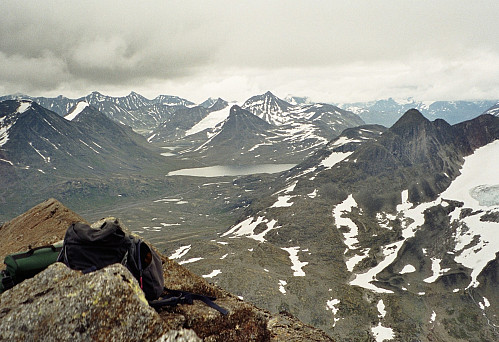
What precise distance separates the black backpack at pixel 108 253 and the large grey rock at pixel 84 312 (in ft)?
3.42

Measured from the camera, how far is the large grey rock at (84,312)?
590 centimetres

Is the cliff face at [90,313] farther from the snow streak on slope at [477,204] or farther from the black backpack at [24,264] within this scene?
the snow streak on slope at [477,204]

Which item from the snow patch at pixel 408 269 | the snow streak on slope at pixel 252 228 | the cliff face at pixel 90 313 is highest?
the cliff face at pixel 90 313

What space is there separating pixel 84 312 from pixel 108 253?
7.07 feet

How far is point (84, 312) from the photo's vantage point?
618 centimetres

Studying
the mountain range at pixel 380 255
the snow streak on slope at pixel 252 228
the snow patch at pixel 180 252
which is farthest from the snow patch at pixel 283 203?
the snow patch at pixel 180 252

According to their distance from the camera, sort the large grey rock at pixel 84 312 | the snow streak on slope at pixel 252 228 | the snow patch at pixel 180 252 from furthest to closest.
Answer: the snow streak on slope at pixel 252 228, the snow patch at pixel 180 252, the large grey rock at pixel 84 312

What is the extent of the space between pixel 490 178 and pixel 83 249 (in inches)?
8533

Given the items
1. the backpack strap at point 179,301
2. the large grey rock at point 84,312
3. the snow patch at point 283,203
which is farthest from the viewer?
the snow patch at point 283,203

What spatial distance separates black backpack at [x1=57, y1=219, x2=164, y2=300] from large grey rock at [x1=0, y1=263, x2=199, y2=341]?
3.42ft

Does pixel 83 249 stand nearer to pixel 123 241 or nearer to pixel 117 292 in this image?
pixel 123 241

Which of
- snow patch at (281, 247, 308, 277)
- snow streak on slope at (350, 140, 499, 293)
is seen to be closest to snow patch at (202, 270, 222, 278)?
snow patch at (281, 247, 308, 277)

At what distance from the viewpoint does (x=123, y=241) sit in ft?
27.2

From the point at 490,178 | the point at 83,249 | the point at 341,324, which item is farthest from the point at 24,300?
the point at 490,178
